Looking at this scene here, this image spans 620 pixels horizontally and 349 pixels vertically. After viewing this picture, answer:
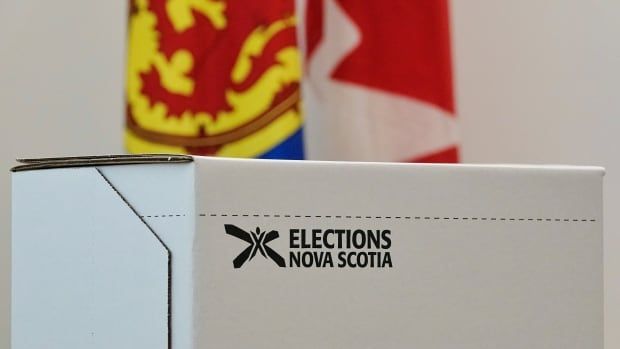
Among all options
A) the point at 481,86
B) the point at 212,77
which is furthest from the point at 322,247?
the point at 481,86

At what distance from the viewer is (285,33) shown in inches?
39.6

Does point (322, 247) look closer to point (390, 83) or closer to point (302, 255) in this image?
point (302, 255)

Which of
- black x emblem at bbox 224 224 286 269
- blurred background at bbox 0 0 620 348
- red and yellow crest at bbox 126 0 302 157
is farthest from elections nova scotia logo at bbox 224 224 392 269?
blurred background at bbox 0 0 620 348

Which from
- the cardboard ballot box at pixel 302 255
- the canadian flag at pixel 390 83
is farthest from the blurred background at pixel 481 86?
the cardboard ballot box at pixel 302 255

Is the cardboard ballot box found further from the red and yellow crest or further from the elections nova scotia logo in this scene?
the red and yellow crest

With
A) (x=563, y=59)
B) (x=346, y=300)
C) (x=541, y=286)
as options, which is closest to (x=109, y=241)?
(x=346, y=300)

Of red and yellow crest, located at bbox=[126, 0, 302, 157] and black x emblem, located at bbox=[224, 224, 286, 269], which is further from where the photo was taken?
red and yellow crest, located at bbox=[126, 0, 302, 157]

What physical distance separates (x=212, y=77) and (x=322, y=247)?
0.51 metres

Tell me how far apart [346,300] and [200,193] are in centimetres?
11

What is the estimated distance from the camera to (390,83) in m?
1.03

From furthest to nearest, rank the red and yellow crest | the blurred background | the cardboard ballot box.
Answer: the blurred background < the red and yellow crest < the cardboard ballot box

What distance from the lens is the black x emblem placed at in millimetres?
533

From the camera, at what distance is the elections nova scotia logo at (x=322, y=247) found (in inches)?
21.0

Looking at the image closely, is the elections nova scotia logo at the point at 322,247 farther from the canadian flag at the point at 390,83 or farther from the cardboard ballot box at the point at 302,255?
the canadian flag at the point at 390,83
